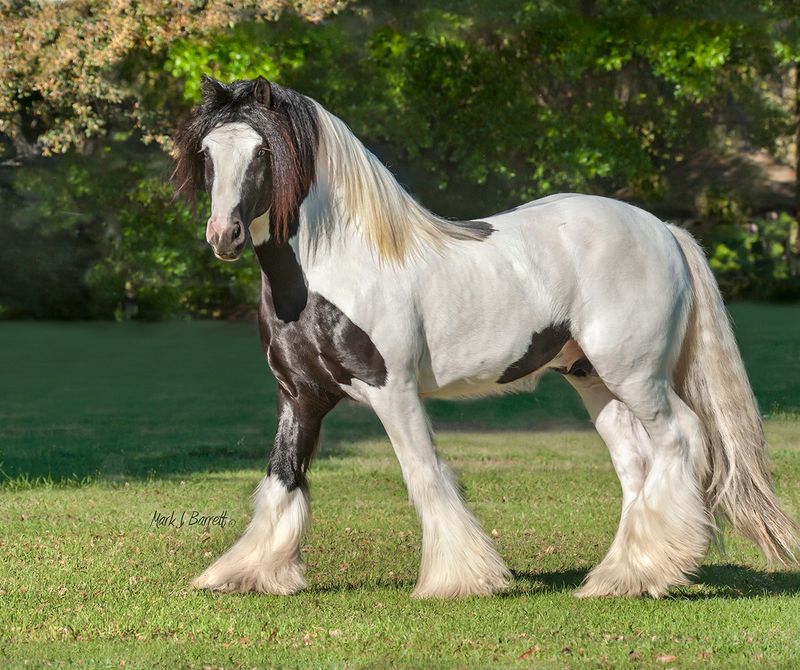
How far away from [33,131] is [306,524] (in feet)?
48.8

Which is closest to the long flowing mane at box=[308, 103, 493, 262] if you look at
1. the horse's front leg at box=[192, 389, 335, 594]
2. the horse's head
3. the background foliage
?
the horse's head

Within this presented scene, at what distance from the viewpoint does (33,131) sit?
774 inches

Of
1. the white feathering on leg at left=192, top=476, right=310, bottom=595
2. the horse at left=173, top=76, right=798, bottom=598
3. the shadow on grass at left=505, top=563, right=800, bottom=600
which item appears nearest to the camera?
the horse at left=173, top=76, right=798, bottom=598

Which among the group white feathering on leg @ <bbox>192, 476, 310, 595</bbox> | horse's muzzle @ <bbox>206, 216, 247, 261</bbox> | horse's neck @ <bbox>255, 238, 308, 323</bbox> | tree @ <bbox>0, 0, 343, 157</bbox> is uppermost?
tree @ <bbox>0, 0, 343, 157</bbox>

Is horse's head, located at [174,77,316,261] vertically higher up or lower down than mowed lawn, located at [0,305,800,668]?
higher up

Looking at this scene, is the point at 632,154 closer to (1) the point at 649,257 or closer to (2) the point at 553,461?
(2) the point at 553,461

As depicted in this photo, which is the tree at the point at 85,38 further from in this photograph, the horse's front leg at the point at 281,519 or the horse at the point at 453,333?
the horse's front leg at the point at 281,519

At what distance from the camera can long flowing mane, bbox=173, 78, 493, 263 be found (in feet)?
18.8

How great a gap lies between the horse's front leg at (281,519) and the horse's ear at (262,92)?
1384mm

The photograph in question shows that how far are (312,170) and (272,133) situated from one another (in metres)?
0.30

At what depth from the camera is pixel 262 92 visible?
A: 18.9 ft

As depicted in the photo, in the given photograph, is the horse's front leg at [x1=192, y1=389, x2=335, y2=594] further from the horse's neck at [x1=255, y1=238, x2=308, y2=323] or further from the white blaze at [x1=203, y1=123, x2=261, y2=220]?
the white blaze at [x1=203, y1=123, x2=261, y2=220]

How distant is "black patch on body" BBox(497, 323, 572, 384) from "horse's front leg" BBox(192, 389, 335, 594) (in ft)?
2.87
